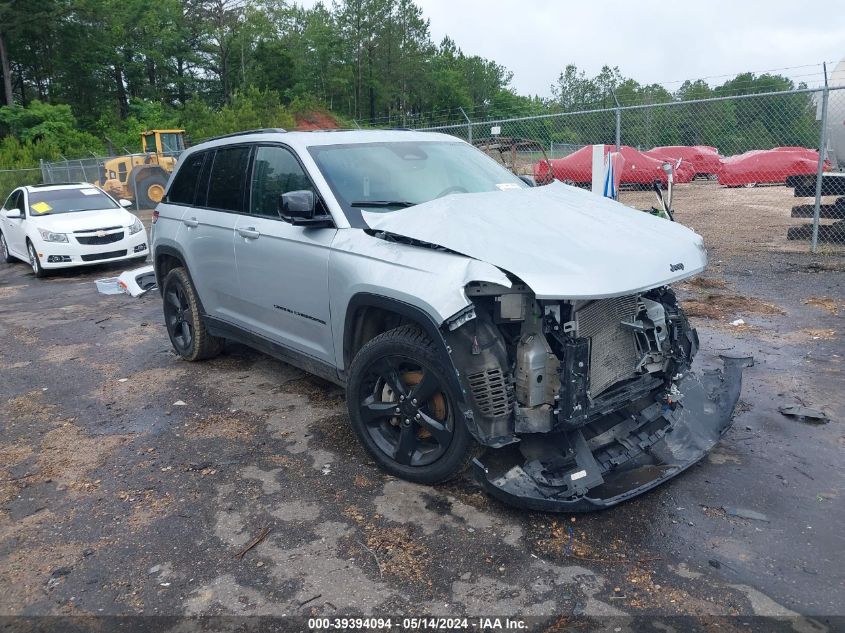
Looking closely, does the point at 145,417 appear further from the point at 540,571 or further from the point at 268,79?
the point at 268,79

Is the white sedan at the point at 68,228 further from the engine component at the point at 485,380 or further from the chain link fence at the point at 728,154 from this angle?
the engine component at the point at 485,380

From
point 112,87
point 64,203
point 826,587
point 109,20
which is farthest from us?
point 112,87

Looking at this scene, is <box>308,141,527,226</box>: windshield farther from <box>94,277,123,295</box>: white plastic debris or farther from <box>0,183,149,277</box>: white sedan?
<box>0,183,149,277</box>: white sedan

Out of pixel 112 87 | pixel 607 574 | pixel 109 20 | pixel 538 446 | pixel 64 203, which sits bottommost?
pixel 607 574

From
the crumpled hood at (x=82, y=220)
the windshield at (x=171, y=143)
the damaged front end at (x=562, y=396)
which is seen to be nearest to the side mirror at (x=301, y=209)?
the damaged front end at (x=562, y=396)

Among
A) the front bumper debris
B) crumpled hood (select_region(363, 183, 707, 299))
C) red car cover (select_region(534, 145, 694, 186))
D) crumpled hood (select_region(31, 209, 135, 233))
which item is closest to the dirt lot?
the front bumper debris

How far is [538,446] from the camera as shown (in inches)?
137

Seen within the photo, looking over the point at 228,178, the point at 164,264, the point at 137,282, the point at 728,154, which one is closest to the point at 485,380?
the point at 228,178

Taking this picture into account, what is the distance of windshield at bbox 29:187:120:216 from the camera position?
12109mm

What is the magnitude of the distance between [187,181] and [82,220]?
280 inches

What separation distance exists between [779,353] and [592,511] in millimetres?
3406

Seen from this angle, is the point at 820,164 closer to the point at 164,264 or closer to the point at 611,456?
the point at 611,456

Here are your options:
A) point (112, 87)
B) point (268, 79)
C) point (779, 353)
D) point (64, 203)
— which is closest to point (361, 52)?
point (268, 79)

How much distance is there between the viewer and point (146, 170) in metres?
23.2
